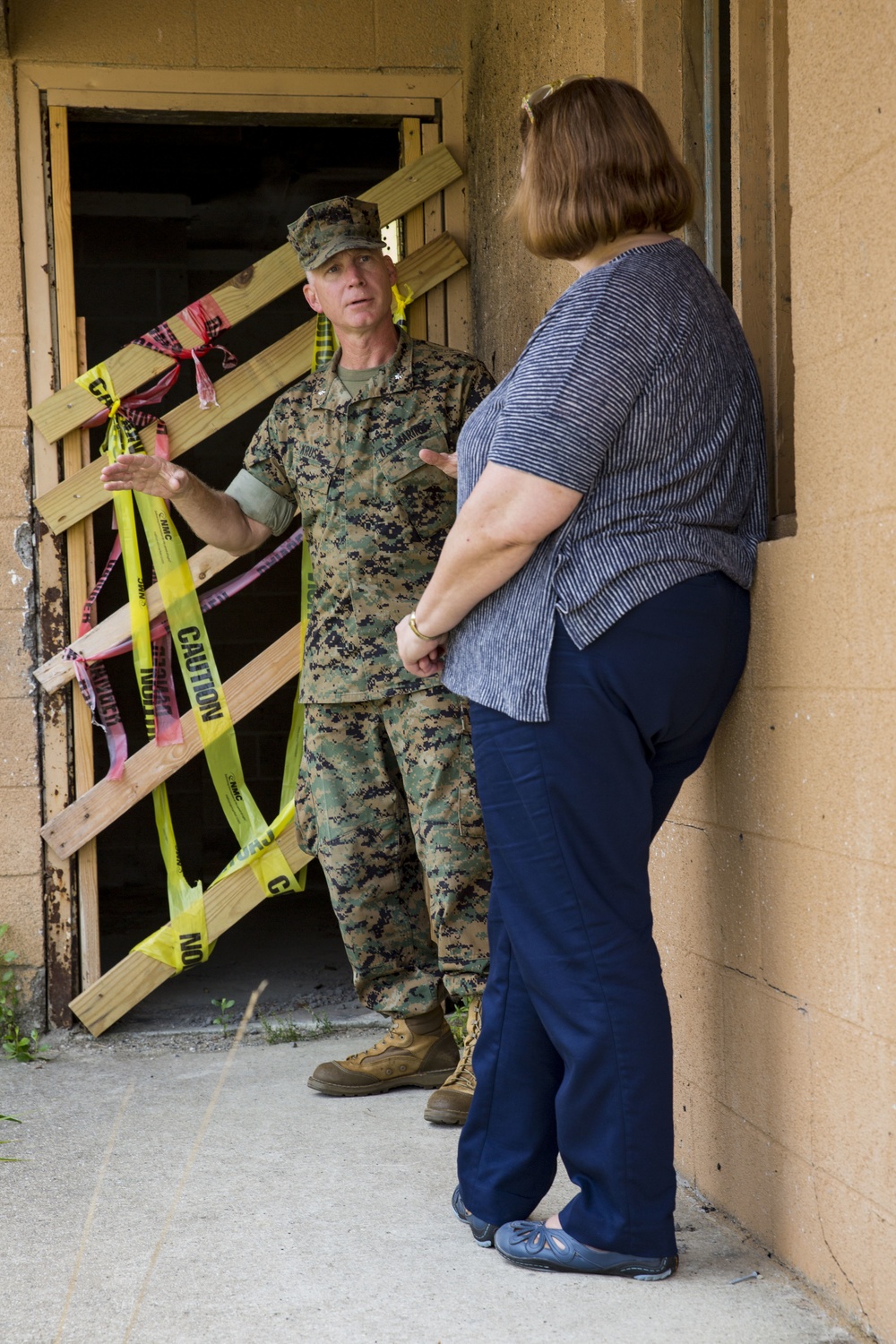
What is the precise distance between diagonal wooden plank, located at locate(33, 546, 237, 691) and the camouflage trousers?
716 millimetres

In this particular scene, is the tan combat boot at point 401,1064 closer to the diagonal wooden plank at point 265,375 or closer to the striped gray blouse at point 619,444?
the striped gray blouse at point 619,444

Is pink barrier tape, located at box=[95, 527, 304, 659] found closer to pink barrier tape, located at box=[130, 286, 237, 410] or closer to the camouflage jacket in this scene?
pink barrier tape, located at box=[130, 286, 237, 410]

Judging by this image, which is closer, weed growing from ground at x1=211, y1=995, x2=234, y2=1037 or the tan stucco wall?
the tan stucco wall

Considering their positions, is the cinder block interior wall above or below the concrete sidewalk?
above

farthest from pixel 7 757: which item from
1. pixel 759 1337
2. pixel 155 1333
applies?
pixel 759 1337

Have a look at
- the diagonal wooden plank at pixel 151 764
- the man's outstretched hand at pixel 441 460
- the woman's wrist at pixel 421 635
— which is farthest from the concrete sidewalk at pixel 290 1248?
the man's outstretched hand at pixel 441 460

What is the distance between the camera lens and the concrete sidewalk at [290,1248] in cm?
168

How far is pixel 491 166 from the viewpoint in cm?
328

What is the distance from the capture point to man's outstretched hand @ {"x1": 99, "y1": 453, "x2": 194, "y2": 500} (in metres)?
2.70

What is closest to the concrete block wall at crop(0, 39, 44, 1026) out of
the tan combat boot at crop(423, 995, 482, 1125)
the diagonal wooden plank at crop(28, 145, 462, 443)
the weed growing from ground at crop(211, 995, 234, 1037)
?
the diagonal wooden plank at crop(28, 145, 462, 443)

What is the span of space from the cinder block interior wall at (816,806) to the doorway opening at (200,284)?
119 inches

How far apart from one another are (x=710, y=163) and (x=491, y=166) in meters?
1.07

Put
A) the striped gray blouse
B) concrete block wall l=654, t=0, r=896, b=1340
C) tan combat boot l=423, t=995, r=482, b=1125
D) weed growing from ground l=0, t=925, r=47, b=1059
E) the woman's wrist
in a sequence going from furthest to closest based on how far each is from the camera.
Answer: weed growing from ground l=0, t=925, r=47, b=1059
tan combat boot l=423, t=995, r=482, b=1125
the woman's wrist
the striped gray blouse
concrete block wall l=654, t=0, r=896, b=1340

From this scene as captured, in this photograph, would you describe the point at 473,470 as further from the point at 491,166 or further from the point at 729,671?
the point at 491,166
